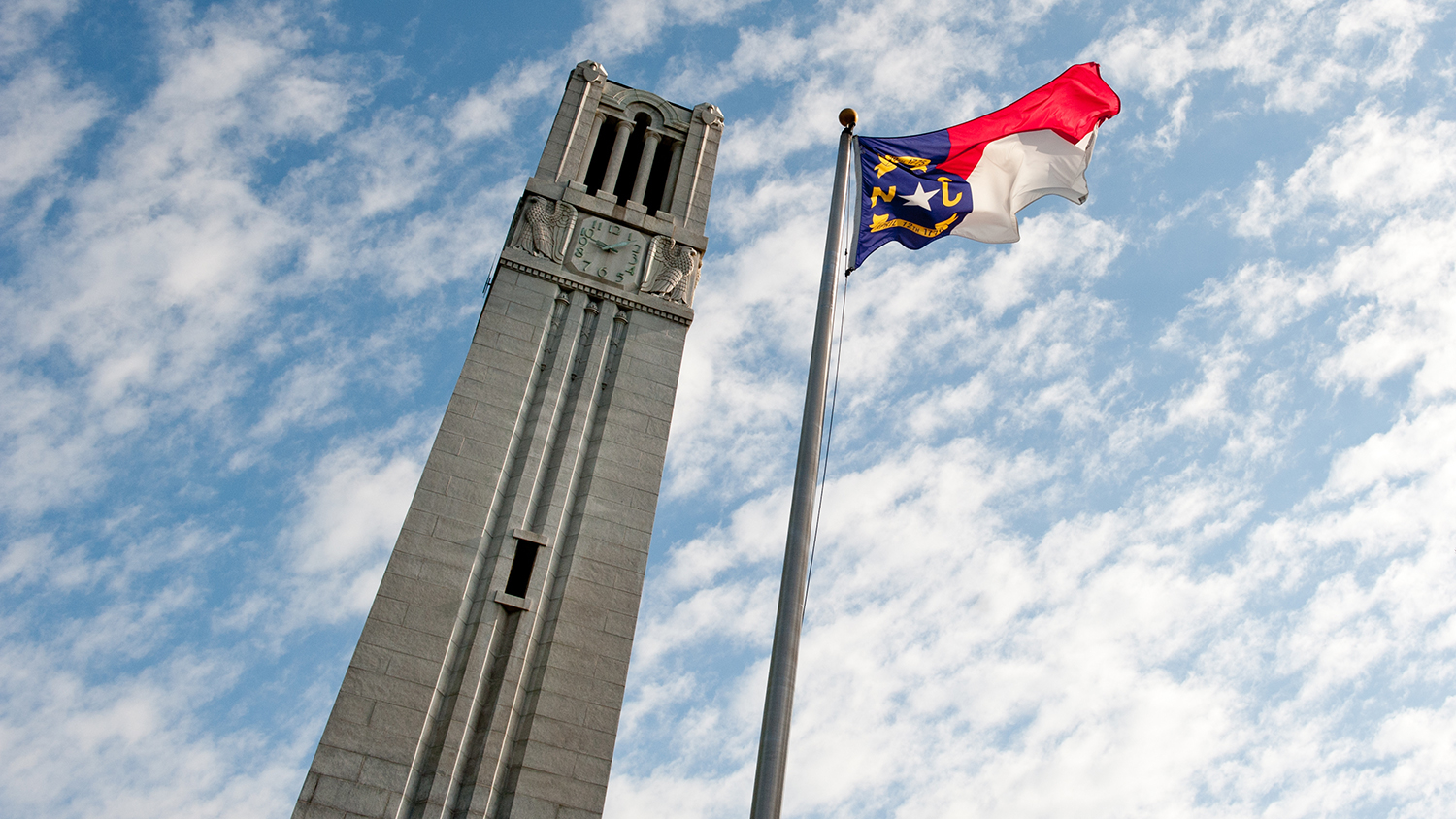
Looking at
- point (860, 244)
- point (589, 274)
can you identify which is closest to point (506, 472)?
point (589, 274)

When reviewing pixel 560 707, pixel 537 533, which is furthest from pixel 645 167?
pixel 560 707

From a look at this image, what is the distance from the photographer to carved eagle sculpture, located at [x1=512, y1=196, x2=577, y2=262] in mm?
28047

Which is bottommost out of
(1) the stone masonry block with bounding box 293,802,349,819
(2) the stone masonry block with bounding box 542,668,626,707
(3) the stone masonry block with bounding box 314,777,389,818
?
(1) the stone masonry block with bounding box 293,802,349,819

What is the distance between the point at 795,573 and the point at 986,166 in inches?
387

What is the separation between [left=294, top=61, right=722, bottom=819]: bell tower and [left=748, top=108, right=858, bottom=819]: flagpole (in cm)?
817

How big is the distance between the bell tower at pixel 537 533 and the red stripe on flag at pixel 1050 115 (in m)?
9.38

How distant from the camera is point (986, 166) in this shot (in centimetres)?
2047

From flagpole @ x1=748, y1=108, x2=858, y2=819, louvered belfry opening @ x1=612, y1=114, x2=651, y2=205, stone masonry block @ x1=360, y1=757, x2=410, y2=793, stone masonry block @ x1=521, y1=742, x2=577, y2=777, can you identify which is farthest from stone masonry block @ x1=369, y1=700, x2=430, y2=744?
louvered belfry opening @ x1=612, y1=114, x2=651, y2=205

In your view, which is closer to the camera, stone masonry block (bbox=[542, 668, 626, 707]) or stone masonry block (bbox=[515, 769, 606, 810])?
stone masonry block (bbox=[515, 769, 606, 810])

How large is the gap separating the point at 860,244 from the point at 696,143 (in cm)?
1542

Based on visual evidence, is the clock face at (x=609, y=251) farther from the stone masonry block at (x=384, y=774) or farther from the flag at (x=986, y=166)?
the stone masonry block at (x=384, y=774)

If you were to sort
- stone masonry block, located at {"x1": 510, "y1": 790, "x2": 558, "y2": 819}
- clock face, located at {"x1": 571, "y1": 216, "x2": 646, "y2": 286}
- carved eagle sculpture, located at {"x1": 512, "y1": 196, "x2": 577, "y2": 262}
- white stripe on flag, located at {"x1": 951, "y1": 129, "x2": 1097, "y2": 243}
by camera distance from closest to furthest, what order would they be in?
stone masonry block, located at {"x1": 510, "y1": 790, "x2": 558, "y2": 819}
white stripe on flag, located at {"x1": 951, "y1": 129, "x2": 1097, "y2": 243}
carved eagle sculpture, located at {"x1": 512, "y1": 196, "x2": 577, "y2": 262}
clock face, located at {"x1": 571, "y1": 216, "x2": 646, "y2": 286}

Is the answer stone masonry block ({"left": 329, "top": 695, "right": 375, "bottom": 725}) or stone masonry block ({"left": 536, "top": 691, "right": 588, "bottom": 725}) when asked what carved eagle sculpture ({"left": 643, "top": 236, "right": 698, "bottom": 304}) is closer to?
stone masonry block ({"left": 536, "top": 691, "right": 588, "bottom": 725})

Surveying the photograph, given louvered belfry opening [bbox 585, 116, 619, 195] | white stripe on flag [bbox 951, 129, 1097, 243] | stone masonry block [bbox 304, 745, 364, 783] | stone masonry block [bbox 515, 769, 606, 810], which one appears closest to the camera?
stone masonry block [bbox 304, 745, 364, 783]
